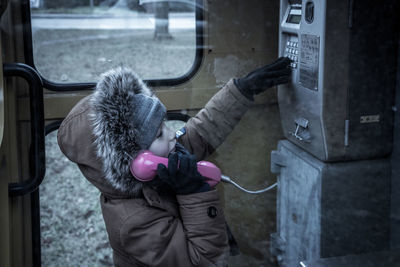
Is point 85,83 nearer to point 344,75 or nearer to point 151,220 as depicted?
point 151,220

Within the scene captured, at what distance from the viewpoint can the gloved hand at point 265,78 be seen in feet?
6.40

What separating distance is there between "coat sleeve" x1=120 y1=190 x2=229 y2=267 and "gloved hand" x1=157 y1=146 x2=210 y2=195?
0.04 m

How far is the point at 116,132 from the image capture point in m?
1.60

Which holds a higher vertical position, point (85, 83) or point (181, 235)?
point (85, 83)

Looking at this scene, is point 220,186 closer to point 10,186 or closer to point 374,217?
point 374,217

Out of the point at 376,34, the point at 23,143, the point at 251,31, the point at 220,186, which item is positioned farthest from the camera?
the point at 220,186

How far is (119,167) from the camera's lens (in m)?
1.60

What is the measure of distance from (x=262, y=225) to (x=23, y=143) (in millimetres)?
1337

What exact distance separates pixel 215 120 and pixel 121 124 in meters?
0.55

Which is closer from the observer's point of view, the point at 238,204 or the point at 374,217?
the point at 374,217

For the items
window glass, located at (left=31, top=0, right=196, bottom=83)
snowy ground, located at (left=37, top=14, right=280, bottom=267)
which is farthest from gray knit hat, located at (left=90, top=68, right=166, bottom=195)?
window glass, located at (left=31, top=0, right=196, bottom=83)

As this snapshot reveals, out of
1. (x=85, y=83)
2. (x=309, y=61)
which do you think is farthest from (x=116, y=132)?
(x=309, y=61)

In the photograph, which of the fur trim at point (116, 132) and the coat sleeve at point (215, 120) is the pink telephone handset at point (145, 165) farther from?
the coat sleeve at point (215, 120)

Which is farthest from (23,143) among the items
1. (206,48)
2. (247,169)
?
(247,169)
